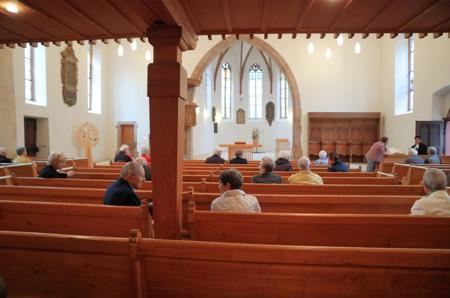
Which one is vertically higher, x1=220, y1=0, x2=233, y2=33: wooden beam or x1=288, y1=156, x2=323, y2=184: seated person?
x1=220, y1=0, x2=233, y2=33: wooden beam

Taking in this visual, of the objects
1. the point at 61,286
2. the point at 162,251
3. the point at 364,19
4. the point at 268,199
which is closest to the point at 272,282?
the point at 162,251

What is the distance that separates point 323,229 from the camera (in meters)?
2.30

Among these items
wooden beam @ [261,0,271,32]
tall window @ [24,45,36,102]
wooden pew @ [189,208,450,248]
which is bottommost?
wooden pew @ [189,208,450,248]

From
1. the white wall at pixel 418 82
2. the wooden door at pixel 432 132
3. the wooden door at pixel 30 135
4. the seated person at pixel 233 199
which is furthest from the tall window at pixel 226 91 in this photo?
the seated person at pixel 233 199

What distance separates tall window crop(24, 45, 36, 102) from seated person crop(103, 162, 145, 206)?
8968 mm

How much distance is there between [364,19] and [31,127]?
34.9 feet

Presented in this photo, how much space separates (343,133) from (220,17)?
11666 mm

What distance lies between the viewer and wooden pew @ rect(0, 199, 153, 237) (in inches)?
94.0

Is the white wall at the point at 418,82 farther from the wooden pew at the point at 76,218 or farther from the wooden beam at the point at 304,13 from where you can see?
the wooden pew at the point at 76,218

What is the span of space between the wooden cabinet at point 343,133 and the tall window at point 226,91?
862cm

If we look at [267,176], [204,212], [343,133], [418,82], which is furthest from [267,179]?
[343,133]

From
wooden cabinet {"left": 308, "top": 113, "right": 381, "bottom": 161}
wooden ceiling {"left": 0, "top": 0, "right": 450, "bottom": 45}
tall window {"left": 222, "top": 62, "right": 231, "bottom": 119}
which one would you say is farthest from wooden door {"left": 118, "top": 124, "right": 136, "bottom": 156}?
wooden ceiling {"left": 0, "top": 0, "right": 450, "bottom": 45}

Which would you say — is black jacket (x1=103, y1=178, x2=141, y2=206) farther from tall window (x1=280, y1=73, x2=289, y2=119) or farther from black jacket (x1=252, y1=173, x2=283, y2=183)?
tall window (x1=280, y1=73, x2=289, y2=119)

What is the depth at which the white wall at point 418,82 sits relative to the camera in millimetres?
8905
